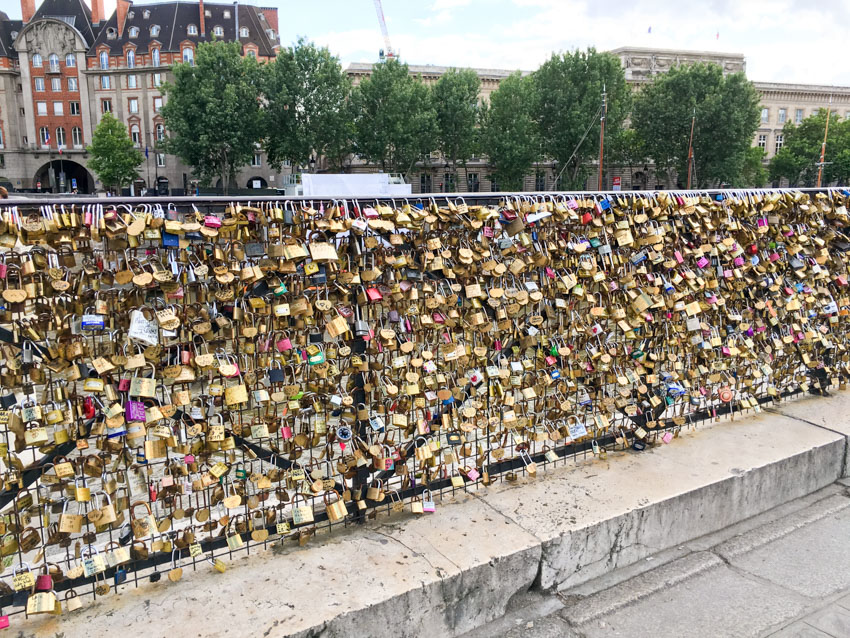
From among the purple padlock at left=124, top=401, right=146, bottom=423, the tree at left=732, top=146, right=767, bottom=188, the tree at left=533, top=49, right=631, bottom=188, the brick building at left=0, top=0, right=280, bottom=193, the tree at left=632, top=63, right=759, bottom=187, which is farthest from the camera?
the brick building at left=0, top=0, right=280, bottom=193

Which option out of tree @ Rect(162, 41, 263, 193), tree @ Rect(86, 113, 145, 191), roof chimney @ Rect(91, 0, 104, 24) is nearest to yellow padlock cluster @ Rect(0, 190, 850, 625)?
tree @ Rect(162, 41, 263, 193)

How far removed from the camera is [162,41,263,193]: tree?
47.6 m

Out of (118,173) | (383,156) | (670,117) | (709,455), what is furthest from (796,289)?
(118,173)

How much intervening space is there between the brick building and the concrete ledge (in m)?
66.0

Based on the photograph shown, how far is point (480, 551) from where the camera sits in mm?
3416

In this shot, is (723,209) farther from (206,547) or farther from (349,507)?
(206,547)

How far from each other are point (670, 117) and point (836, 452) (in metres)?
56.0

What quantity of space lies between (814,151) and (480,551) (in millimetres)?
77092

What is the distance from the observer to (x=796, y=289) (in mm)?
5730

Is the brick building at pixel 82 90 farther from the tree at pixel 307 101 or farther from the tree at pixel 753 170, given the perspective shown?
the tree at pixel 753 170

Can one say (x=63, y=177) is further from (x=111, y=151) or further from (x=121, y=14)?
(x=121, y=14)

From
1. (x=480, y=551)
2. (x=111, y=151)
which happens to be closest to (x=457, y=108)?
(x=111, y=151)

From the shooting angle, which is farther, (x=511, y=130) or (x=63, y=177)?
(x=63, y=177)

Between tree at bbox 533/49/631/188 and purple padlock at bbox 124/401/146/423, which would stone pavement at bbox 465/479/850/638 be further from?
tree at bbox 533/49/631/188
